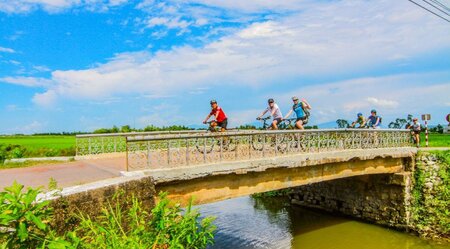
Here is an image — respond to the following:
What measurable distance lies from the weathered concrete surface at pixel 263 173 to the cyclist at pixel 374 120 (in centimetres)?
175

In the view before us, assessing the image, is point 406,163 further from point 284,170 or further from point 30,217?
point 30,217

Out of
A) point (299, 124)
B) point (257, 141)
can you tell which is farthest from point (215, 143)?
point (299, 124)

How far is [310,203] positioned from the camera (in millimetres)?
17547

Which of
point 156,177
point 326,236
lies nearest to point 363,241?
point 326,236

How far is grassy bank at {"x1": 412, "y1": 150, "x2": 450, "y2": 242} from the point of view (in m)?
13.3

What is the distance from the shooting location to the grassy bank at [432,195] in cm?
1331

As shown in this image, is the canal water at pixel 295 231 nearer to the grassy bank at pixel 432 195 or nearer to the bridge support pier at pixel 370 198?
the bridge support pier at pixel 370 198

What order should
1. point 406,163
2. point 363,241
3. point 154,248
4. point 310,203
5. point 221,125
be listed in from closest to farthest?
point 154,248, point 221,125, point 363,241, point 406,163, point 310,203

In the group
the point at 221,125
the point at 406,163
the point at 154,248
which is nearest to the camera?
the point at 154,248

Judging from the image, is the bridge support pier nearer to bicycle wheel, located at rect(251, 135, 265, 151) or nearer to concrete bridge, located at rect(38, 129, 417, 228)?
concrete bridge, located at rect(38, 129, 417, 228)

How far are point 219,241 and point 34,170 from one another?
6.31 m

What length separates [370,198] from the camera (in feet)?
49.3

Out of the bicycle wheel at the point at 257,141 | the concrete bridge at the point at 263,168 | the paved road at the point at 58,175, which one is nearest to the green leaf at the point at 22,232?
the concrete bridge at the point at 263,168

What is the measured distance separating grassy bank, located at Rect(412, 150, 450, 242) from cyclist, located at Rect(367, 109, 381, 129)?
2033 millimetres
